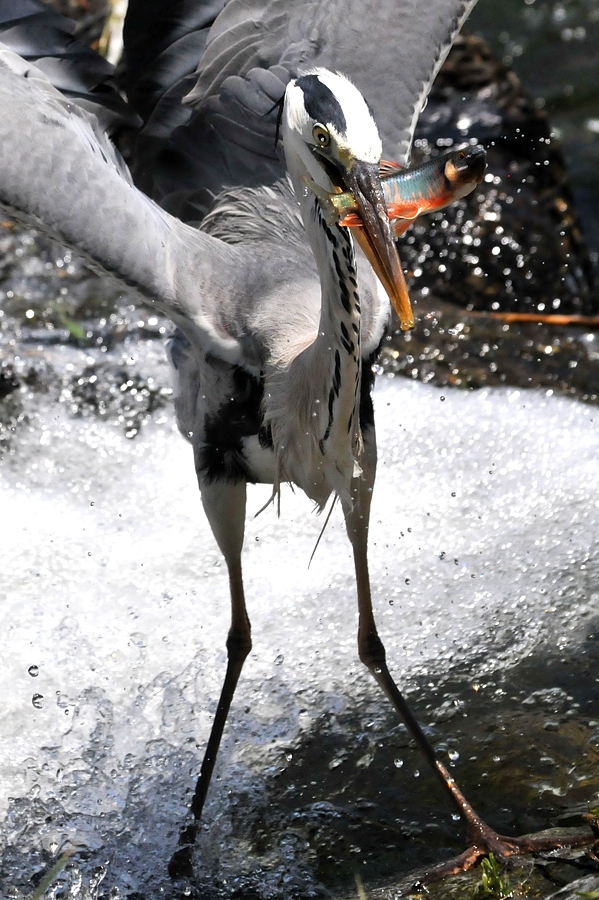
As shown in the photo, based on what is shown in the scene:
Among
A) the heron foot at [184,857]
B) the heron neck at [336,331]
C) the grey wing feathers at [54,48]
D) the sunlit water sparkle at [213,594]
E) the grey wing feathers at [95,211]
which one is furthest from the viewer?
the grey wing feathers at [54,48]

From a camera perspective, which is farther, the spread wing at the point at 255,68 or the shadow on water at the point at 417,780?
the spread wing at the point at 255,68

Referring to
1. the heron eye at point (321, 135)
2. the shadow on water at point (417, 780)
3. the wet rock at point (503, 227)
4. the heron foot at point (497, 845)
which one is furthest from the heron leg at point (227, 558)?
the wet rock at point (503, 227)

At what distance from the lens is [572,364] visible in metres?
4.89

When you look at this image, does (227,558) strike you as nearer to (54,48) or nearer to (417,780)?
(417,780)

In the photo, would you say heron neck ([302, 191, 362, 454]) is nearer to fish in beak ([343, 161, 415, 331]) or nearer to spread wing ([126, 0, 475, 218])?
fish in beak ([343, 161, 415, 331])

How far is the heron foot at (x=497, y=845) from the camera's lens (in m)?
2.64

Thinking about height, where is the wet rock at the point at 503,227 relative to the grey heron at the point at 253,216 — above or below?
above

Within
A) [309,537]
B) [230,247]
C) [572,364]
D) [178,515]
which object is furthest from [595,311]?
[230,247]

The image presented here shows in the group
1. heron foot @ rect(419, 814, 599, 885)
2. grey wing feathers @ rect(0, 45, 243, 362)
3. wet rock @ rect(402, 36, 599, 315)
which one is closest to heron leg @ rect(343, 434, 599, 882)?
heron foot @ rect(419, 814, 599, 885)

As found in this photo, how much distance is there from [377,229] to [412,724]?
1.49 metres

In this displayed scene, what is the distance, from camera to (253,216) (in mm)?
3547

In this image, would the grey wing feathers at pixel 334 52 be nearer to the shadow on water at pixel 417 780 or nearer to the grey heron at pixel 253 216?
the grey heron at pixel 253 216

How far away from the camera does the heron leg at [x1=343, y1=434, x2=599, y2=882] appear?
8.94 feet

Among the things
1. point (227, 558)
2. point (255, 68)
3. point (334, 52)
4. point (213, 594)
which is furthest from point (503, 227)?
point (227, 558)
